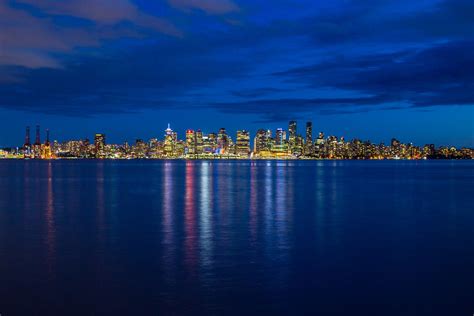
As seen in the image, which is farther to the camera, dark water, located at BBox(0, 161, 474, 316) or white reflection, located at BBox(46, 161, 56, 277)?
white reflection, located at BBox(46, 161, 56, 277)

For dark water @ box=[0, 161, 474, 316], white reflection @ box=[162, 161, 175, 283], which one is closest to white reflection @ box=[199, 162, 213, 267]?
dark water @ box=[0, 161, 474, 316]

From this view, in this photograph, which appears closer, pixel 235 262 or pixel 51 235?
pixel 235 262

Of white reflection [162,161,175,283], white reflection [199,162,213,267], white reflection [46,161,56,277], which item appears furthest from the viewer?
white reflection [199,162,213,267]

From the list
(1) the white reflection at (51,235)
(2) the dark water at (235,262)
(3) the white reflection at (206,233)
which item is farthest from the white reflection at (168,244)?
(1) the white reflection at (51,235)

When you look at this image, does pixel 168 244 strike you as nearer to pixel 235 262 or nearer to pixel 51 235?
pixel 235 262

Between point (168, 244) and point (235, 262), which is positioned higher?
point (168, 244)

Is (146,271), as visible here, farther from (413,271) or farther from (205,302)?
(413,271)

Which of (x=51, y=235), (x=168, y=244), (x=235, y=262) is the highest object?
(x=51, y=235)

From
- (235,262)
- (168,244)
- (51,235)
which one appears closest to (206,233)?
(168,244)

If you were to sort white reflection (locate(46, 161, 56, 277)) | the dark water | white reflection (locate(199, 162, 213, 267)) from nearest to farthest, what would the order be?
the dark water → white reflection (locate(46, 161, 56, 277)) → white reflection (locate(199, 162, 213, 267))

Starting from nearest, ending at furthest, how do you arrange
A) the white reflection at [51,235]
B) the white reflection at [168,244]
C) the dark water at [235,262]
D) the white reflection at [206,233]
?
the dark water at [235,262] → the white reflection at [168,244] → the white reflection at [51,235] → the white reflection at [206,233]

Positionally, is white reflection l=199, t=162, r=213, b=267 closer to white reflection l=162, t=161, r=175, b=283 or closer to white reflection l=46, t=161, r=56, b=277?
white reflection l=162, t=161, r=175, b=283

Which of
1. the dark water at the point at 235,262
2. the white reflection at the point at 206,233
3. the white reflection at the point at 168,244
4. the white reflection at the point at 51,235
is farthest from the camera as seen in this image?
the white reflection at the point at 206,233

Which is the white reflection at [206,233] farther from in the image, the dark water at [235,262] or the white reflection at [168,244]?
the white reflection at [168,244]
